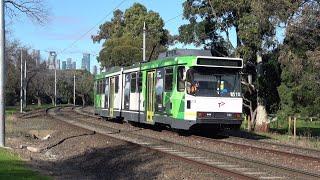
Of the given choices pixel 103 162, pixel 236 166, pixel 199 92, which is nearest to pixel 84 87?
pixel 199 92

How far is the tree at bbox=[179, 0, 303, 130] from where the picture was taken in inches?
1203

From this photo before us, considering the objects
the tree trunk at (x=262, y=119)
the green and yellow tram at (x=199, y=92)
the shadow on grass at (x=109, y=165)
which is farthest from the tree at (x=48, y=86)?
the shadow on grass at (x=109, y=165)

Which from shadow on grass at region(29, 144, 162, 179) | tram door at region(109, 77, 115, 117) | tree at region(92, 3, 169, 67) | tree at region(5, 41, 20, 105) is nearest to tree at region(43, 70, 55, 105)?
tree at region(5, 41, 20, 105)

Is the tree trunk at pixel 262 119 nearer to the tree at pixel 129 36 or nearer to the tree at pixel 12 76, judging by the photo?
the tree at pixel 129 36

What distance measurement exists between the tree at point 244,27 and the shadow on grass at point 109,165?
43.0 ft

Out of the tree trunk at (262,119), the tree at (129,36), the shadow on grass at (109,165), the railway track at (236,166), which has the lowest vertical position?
the shadow on grass at (109,165)

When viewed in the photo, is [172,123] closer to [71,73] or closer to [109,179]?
[109,179]

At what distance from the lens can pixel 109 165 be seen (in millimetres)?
17266

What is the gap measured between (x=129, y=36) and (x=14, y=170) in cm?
8219

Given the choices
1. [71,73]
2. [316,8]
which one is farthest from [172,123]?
[71,73]

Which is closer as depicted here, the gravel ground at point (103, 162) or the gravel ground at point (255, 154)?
the gravel ground at point (103, 162)

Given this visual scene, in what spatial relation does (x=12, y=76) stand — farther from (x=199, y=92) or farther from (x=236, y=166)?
(x=236, y=166)

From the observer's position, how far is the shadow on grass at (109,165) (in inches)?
600

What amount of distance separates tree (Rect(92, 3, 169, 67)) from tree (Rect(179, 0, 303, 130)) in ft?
149
